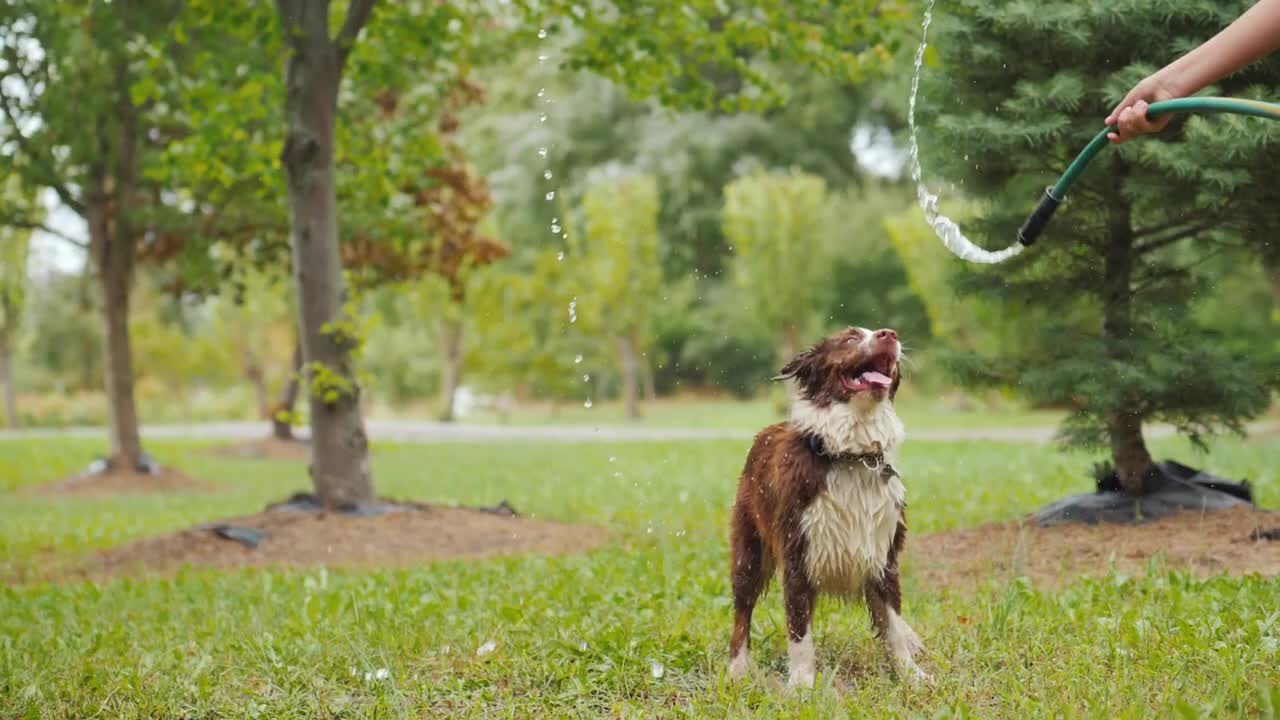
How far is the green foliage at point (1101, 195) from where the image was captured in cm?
671

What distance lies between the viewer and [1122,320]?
7.34 m

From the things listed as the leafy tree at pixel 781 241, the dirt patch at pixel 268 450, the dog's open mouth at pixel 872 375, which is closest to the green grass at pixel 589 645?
the dog's open mouth at pixel 872 375

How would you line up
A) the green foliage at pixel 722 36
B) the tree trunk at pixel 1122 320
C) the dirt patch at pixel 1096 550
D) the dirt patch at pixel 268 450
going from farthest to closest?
the dirt patch at pixel 268 450 < the green foliage at pixel 722 36 < the tree trunk at pixel 1122 320 < the dirt patch at pixel 1096 550

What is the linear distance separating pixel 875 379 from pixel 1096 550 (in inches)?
135

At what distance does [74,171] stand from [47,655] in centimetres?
1179

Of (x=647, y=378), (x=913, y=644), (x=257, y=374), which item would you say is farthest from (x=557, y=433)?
(x=913, y=644)

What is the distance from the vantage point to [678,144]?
31.8 m

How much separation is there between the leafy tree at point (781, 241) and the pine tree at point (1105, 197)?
61.6ft

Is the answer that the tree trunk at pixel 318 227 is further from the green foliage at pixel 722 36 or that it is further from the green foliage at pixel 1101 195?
the green foliage at pixel 1101 195

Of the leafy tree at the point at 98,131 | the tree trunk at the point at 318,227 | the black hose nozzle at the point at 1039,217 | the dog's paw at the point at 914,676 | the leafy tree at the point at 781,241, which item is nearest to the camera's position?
the black hose nozzle at the point at 1039,217

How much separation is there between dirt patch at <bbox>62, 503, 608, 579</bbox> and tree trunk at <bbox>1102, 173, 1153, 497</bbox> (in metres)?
3.48

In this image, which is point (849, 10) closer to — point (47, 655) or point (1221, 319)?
point (47, 655)

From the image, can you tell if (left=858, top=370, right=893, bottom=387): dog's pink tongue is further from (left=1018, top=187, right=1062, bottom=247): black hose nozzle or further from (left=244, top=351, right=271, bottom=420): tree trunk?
(left=244, top=351, right=271, bottom=420): tree trunk

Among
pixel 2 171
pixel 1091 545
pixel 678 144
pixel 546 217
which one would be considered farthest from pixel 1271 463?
pixel 546 217
